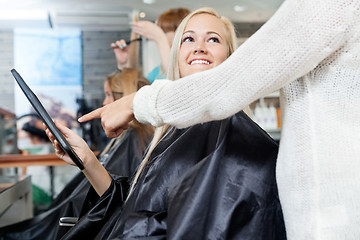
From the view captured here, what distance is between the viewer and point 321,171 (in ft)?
2.76

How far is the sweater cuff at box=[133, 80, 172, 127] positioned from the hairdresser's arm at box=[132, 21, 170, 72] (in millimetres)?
1704

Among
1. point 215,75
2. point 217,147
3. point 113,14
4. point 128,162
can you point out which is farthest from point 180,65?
point 113,14

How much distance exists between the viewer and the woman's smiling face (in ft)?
5.09

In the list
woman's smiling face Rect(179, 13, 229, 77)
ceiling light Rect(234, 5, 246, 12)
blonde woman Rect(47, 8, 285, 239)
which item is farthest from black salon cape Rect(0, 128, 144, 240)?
ceiling light Rect(234, 5, 246, 12)

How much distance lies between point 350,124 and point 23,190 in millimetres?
2244

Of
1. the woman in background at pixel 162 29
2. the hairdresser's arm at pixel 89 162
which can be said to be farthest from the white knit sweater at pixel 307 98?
the woman in background at pixel 162 29

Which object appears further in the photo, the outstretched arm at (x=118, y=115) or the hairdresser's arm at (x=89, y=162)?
the hairdresser's arm at (x=89, y=162)

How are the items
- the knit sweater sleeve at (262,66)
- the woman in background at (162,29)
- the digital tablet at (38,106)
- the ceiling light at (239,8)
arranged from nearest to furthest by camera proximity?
the knit sweater sleeve at (262,66)
the digital tablet at (38,106)
the woman in background at (162,29)
the ceiling light at (239,8)

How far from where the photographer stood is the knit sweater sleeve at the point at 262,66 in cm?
78

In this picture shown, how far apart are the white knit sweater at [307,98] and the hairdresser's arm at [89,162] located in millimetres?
628

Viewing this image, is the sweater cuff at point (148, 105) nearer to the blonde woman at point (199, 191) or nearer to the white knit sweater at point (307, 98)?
the white knit sweater at point (307, 98)

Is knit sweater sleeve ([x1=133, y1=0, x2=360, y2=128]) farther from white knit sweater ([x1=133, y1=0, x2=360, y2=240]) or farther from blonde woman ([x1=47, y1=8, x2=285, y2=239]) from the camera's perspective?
blonde woman ([x1=47, y1=8, x2=285, y2=239])

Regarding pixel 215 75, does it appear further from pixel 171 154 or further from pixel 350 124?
pixel 171 154

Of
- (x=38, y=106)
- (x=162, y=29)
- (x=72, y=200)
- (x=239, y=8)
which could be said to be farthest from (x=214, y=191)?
(x=239, y=8)
